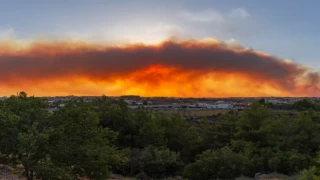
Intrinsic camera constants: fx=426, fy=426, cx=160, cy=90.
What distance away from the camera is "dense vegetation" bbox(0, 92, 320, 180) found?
1914 centimetres

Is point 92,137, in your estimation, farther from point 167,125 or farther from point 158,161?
point 167,125

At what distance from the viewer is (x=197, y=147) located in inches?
1873

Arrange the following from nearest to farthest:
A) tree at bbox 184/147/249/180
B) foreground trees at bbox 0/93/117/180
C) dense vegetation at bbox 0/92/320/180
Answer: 1. foreground trees at bbox 0/93/117/180
2. dense vegetation at bbox 0/92/320/180
3. tree at bbox 184/147/249/180

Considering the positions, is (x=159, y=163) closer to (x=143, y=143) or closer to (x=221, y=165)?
(x=143, y=143)

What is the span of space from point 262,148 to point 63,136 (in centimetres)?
2603

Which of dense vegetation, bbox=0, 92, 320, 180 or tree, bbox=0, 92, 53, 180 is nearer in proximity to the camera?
tree, bbox=0, 92, 53, 180

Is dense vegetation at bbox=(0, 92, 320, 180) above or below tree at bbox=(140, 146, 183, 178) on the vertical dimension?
above

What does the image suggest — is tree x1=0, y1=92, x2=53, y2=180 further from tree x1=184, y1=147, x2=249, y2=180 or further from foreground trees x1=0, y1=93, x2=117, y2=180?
tree x1=184, y1=147, x2=249, y2=180

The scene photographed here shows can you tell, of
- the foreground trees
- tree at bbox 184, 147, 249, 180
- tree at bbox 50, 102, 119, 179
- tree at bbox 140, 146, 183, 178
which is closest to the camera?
the foreground trees

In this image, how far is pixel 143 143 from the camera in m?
45.0

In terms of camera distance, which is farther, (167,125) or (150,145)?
(167,125)

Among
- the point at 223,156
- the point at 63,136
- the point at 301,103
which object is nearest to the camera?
the point at 63,136

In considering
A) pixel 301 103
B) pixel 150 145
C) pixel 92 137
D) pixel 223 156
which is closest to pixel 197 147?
pixel 150 145

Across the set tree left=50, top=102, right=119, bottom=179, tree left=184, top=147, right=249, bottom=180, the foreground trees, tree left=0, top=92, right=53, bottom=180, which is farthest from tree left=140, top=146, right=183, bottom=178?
tree left=0, top=92, right=53, bottom=180
